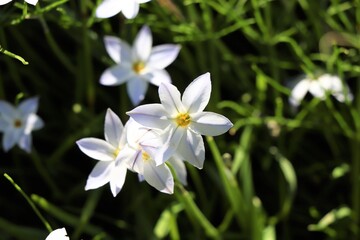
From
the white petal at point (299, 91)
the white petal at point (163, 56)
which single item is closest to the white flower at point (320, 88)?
the white petal at point (299, 91)

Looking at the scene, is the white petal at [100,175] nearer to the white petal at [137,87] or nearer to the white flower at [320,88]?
the white petal at [137,87]

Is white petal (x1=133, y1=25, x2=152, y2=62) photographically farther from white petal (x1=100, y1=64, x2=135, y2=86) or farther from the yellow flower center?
the yellow flower center

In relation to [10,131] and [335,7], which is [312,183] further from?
[10,131]

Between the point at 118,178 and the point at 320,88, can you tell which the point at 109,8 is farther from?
the point at 320,88

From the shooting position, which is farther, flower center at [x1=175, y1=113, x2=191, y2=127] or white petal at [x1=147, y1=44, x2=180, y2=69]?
white petal at [x1=147, y1=44, x2=180, y2=69]

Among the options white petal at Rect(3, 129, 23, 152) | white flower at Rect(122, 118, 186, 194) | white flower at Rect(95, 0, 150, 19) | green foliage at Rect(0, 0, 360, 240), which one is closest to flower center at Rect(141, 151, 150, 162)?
white flower at Rect(122, 118, 186, 194)

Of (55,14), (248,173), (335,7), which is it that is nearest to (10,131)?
(55,14)
